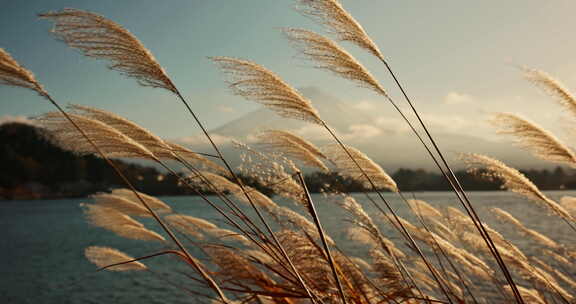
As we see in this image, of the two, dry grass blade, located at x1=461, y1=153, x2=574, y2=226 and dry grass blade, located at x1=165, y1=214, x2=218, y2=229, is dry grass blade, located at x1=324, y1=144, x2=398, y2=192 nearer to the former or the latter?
dry grass blade, located at x1=461, y1=153, x2=574, y2=226

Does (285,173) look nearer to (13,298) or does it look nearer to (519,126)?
(519,126)

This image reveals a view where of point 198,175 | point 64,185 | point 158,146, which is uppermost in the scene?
point 158,146

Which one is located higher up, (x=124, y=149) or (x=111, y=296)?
(x=124, y=149)

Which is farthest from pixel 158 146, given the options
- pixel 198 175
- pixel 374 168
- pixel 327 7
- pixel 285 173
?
pixel 374 168

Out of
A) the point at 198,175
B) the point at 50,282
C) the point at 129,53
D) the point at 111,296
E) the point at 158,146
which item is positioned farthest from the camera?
the point at 50,282

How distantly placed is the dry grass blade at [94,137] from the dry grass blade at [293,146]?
0.86 meters

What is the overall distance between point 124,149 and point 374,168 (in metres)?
1.50

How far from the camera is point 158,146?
1.74m

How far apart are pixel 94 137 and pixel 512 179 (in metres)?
2.30

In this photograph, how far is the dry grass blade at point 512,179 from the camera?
7.21 feet

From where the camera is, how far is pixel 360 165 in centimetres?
241

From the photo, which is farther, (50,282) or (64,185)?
(64,185)

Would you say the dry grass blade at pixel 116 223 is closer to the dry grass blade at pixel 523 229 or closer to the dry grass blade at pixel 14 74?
the dry grass blade at pixel 14 74

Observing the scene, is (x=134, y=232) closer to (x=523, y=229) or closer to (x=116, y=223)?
(x=116, y=223)
